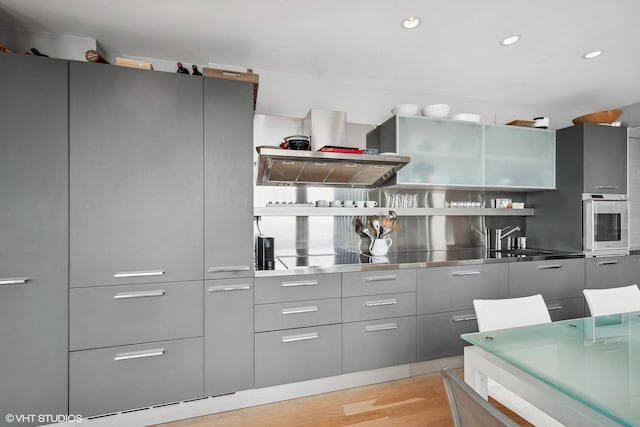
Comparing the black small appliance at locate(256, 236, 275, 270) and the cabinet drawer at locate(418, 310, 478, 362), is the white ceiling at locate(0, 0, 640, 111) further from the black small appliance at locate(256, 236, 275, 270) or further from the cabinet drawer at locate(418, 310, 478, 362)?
the cabinet drawer at locate(418, 310, 478, 362)

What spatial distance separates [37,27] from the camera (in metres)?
2.06

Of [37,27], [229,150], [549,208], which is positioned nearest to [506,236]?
[549,208]

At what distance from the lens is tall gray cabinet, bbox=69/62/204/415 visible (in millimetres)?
1796

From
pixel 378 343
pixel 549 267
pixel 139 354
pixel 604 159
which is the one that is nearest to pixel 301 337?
pixel 378 343

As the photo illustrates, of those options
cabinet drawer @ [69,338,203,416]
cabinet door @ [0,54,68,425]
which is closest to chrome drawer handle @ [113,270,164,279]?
cabinet door @ [0,54,68,425]

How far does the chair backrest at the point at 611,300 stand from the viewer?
1822 mm

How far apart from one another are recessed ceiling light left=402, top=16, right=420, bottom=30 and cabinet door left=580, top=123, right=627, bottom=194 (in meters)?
2.04

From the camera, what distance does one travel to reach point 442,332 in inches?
96.8

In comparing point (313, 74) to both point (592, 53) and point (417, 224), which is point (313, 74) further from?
point (592, 53)

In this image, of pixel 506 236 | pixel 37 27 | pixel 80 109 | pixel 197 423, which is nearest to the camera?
pixel 80 109

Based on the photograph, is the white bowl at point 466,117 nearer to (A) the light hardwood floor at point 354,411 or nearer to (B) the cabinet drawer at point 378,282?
(B) the cabinet drawer at point 378,282

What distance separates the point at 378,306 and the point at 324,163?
3.75 ft

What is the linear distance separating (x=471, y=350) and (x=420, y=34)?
2.00 metres
